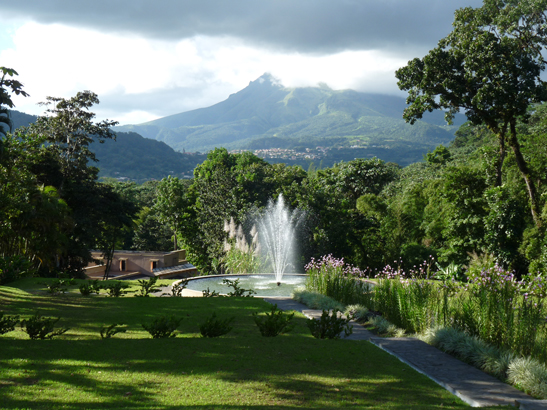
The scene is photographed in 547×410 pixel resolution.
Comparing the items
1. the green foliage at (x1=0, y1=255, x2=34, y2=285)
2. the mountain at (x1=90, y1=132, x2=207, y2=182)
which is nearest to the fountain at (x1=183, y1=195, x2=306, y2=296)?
the green foliage at (x1=0, y1=255, x2=34, y2=285)

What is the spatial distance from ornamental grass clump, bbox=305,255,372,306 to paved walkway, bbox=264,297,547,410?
237cm

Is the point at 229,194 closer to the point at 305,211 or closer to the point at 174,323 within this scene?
the point at 305,211

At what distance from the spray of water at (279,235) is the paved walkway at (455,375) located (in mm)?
12253

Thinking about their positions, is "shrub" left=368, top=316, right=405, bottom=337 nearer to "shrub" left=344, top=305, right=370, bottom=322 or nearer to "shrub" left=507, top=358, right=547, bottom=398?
"shrub" left=344, top=305, right=370, bottom=322

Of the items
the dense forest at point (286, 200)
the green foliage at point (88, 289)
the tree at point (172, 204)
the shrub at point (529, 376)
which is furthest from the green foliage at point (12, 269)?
the tree at point (172, 204)

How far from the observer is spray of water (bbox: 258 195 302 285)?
1943 cm

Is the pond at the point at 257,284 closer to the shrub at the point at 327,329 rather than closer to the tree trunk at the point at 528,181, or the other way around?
the shrub at the point at 327,329

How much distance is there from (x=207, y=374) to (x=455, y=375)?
2.70m

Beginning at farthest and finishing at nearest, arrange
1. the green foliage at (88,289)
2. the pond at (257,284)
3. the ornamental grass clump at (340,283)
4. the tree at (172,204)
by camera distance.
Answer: the tree at (172,204) < the pond at (257,284) < the green foliage at (88,289) < the ornamental grass clump at (340,283)

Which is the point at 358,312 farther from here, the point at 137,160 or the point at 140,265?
the point at 137,160

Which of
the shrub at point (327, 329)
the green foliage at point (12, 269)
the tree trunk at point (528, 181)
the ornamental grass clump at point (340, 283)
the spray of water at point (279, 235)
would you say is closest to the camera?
the shrub at point (327, 329)

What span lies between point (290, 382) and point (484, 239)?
14.0m

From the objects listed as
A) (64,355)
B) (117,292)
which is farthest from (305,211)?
(64,355)

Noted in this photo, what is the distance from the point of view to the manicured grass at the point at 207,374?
11.8 ft
